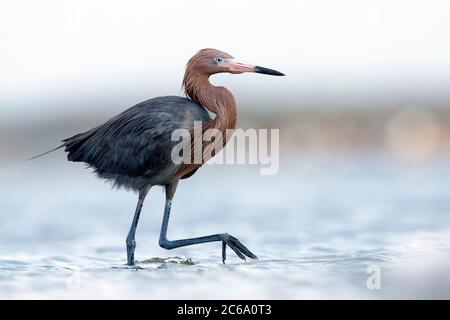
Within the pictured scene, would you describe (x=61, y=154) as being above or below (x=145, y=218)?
above

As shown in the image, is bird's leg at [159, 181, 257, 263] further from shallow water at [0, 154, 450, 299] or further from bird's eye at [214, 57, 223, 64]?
bird's eye at [214, 57, 223, 64]

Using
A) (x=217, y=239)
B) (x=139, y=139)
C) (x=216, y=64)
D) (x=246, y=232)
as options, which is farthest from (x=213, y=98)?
(x=246, y=232)

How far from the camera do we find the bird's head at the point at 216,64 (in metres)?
10.5

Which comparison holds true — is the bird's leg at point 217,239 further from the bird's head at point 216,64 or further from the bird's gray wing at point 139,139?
the bird's head at point 216,64

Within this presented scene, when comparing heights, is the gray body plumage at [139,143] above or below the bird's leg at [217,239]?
above

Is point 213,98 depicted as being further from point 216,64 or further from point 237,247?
point 237,247

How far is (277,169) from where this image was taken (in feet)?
79.8

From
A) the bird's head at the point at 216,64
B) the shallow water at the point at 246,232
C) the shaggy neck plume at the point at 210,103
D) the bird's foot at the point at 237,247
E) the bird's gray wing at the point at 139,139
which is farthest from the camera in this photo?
the bird's head at the point at 216,64

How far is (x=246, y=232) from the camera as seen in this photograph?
1431 cm

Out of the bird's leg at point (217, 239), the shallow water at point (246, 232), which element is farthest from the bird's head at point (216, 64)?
the shallow water at point (246, 232)

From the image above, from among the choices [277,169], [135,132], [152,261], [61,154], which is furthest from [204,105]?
[61,154]

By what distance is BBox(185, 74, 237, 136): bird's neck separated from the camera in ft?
33.7
